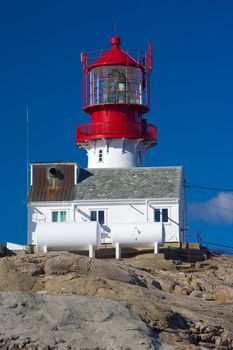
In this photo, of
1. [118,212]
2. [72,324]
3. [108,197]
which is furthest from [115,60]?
[72,324]

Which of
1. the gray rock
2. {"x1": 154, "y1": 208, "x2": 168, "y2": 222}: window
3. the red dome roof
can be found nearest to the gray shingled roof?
{"x1": 154, "y1": 208, "x2": 168, "y2": 222}: window

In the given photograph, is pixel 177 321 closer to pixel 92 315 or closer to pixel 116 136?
pixel 92 315

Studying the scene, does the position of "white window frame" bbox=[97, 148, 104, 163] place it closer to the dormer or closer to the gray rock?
the dormer

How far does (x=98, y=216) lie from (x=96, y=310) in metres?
22.3

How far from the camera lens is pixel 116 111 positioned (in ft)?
156

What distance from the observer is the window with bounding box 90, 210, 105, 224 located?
140ft

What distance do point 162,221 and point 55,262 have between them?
1738 cm

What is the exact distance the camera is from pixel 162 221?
4231 cm

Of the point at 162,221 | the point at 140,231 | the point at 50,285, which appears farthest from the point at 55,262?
the point at 162,221

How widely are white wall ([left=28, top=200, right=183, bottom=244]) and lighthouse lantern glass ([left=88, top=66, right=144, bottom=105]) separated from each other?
6.44m

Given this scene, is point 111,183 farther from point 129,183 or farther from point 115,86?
point 115,86

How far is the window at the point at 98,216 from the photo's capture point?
4256cm

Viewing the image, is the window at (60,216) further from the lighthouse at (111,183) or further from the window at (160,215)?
the window at (160,215)

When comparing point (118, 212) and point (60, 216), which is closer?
point (118, 212)
